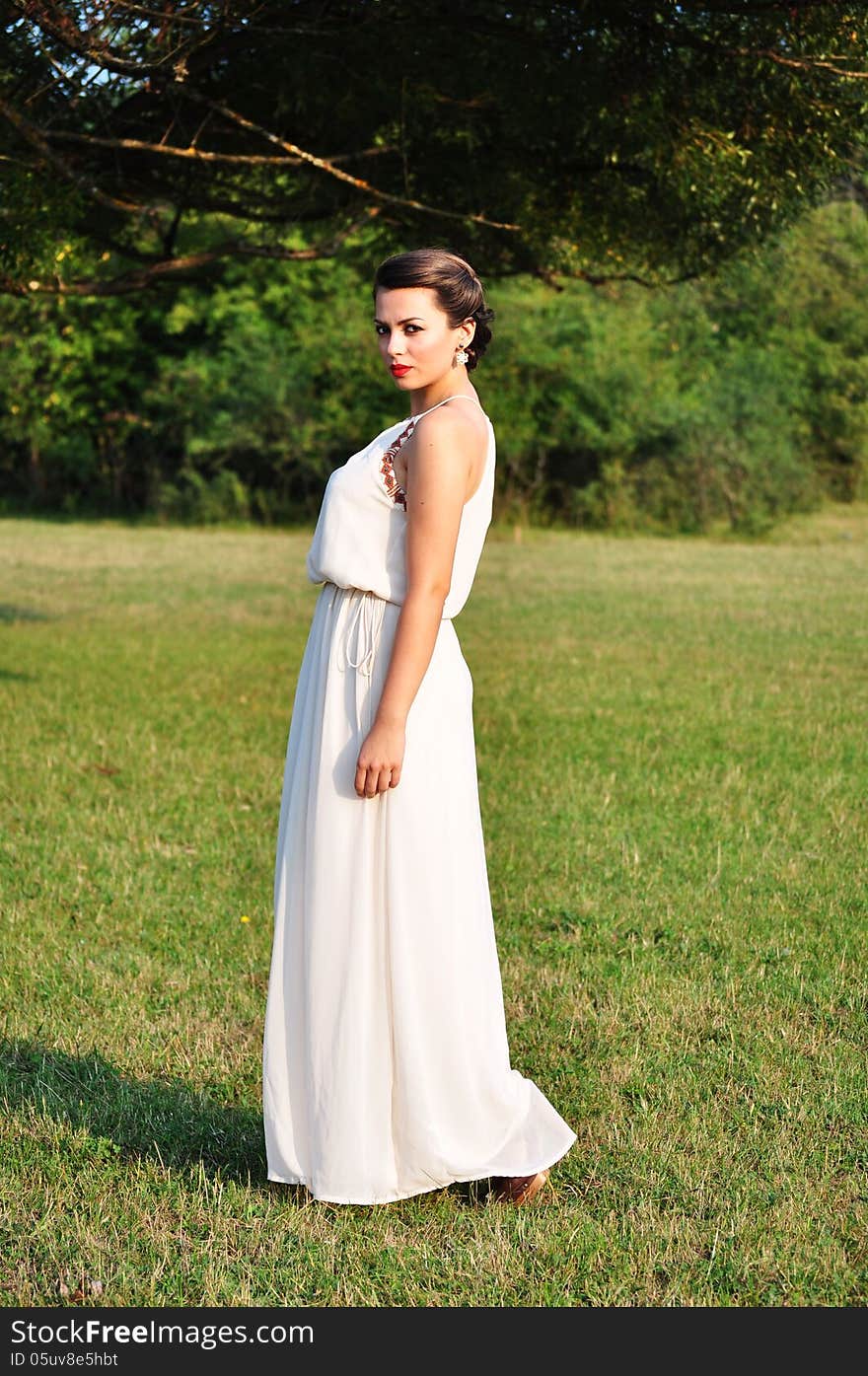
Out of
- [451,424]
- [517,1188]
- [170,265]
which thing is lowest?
[517,1188]

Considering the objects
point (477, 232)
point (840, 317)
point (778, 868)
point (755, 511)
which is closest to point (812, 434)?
point (840, 317)

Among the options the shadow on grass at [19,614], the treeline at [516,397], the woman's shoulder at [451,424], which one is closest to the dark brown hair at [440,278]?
the woman's shoulder at [451,424]

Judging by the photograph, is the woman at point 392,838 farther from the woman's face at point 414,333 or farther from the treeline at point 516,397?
the treeline at point 516,397

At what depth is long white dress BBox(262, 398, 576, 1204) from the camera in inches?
141

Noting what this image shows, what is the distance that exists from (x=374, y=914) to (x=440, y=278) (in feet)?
4.80

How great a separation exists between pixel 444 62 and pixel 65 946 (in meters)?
A: 5.58

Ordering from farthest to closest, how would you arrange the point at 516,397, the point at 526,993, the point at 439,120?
the point at 516,397 → the point at 439,120 → the point at 526,993

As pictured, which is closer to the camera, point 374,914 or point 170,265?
point 374,914

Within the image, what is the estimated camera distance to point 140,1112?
4.41 meters

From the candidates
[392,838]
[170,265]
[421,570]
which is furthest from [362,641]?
[170,265]

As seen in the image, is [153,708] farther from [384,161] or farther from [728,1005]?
[728,1005]

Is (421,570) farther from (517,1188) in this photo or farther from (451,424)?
(517,1188)

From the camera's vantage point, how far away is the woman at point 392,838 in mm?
3516

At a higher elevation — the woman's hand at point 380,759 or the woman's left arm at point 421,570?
the woman's left arm at point 421,570
